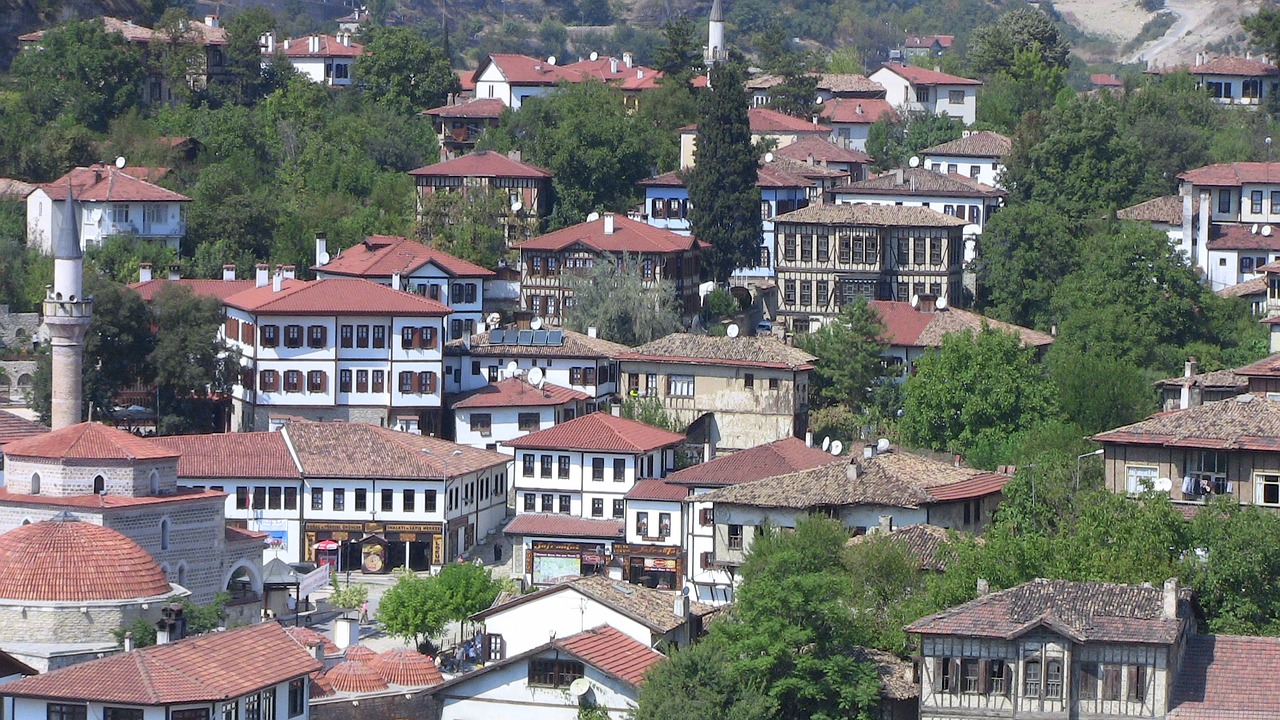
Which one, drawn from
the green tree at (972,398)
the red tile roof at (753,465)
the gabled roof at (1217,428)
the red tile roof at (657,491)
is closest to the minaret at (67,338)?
the red tile roof at (657,491)

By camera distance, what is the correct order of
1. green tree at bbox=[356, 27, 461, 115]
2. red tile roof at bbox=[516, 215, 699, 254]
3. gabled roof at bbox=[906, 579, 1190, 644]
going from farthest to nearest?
1. green tree at bbox=[356, 27, 461, 115]
2. red tile roof at bbox=[516, 215, 699, 254]
3. gabled roof at bbox=[906, 579, 1190, 644]

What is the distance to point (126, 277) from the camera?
300 ft

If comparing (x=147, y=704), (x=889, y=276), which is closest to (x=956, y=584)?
(x=147, y=704)

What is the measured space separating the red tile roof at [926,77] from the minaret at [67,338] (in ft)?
182

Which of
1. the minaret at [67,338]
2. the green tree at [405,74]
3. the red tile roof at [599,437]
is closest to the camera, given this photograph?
the minaret at [67,338]

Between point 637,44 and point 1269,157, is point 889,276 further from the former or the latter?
point 637,44

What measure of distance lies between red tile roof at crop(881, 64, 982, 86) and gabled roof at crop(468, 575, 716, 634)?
6623cm

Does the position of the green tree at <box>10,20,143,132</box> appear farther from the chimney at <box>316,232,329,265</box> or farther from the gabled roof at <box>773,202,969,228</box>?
the gabled roof at <box>773,202,969,228</box>

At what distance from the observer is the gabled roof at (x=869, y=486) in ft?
218

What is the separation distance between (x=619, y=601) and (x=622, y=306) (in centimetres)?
3269

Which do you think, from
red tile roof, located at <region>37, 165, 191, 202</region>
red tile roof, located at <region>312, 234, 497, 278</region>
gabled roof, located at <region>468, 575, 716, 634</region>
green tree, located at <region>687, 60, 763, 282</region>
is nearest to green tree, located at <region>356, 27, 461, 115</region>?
red tile roof, located at <region>37, 165, 191, 202</region>

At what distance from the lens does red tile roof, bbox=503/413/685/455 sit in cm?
7719

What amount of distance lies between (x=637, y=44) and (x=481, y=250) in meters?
107

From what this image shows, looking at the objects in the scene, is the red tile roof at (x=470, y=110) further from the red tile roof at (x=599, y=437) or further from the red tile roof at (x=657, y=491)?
the red tile roof at (x=657, y=491)
